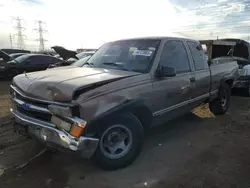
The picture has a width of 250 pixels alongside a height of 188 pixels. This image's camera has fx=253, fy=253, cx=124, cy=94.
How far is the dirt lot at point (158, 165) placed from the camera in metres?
3.29

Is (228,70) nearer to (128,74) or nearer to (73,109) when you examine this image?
(128,74)

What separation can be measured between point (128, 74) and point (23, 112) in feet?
5.17

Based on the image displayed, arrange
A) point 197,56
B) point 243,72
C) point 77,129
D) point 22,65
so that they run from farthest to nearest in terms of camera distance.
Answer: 1. point 22,65
2. point 243,72
3. point 197,56
4. point 77,129

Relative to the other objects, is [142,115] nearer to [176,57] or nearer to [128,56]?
[128,56]

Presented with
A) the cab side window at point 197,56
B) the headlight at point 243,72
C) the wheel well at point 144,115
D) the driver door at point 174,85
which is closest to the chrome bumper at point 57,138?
A: the wheel well at point 144,115

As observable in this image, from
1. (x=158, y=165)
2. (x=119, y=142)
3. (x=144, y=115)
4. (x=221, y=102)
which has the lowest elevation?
(x=158, y=165)

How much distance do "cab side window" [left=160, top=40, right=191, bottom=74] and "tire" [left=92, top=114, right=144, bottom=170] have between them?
1.25 meters

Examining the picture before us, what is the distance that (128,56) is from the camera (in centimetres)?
429

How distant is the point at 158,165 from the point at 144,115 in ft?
2.53

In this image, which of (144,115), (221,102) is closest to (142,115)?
(144,115)

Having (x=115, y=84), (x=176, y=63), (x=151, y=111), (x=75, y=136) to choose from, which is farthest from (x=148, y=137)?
(x=75, y=136)

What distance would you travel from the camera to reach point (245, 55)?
35.0 ft

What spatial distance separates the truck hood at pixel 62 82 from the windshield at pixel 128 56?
0.27 meters

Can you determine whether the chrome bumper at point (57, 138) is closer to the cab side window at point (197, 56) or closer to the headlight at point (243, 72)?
the cab side window at point (197, 56)
